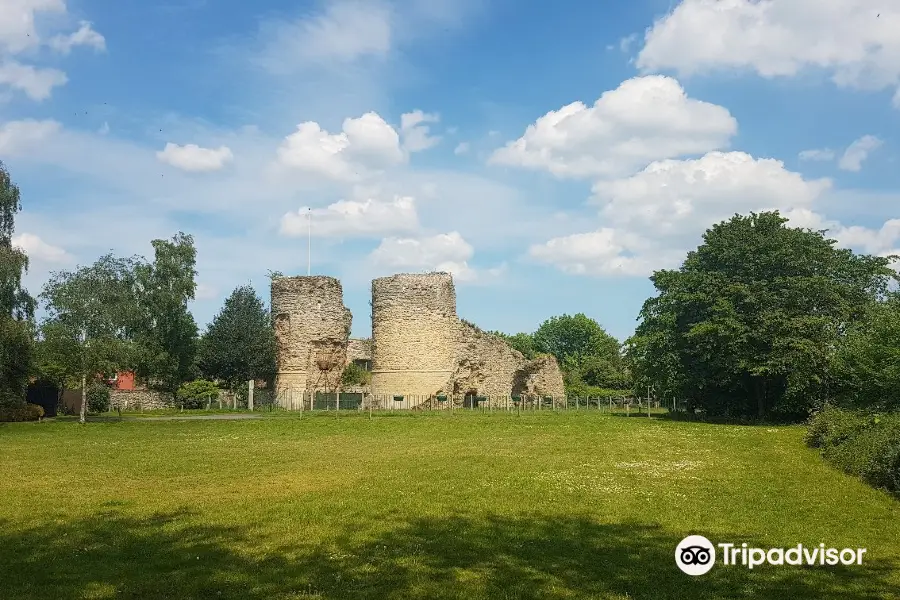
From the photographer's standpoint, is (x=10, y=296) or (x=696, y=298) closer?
(x=10, y=296)

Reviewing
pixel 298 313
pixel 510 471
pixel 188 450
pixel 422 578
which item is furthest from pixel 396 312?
pixel 422 578

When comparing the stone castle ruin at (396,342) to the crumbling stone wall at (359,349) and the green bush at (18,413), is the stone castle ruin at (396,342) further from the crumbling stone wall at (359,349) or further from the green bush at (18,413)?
the green bush at (18,413)

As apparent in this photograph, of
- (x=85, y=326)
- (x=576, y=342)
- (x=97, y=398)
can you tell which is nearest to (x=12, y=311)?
(x=85, y=326)

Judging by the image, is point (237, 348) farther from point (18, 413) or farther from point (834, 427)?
point (834, 427)

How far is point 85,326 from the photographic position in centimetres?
3200

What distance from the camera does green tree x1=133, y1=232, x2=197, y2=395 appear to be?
159 ft

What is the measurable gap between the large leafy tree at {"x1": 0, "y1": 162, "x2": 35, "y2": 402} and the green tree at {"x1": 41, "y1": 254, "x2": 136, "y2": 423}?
108 cm

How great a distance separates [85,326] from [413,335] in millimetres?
18136

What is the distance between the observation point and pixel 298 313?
46.3 m

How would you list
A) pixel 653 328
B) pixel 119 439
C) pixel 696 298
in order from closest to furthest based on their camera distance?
pixel 119 439, pixel 696 298, pixel 653 328

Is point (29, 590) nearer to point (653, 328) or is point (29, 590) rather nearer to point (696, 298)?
point (696, 298)

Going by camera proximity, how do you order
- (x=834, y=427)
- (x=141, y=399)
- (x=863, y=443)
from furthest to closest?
(x=141, y=399) < (x=834, y=427) < (x=863, y=443)

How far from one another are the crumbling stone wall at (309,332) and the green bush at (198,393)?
388 cm

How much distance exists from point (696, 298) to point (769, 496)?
22.8 meters
